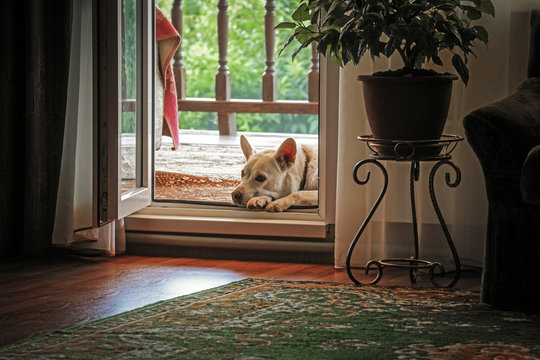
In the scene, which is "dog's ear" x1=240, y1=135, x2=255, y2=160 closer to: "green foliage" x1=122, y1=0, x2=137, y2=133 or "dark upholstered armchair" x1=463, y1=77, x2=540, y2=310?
"green foliage" x1=122, y1=0, x2=137, y2=133

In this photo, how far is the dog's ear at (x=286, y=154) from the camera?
3691mm

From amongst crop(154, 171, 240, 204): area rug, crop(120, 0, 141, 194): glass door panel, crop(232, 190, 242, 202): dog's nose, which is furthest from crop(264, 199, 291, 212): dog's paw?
crop(154, 171, 240, 204): area rug

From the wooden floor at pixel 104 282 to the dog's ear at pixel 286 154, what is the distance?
0.71m

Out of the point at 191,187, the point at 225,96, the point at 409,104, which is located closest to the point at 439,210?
the point at 409,104

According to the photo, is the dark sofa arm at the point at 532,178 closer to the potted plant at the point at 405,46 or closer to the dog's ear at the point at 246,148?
Answer: the potted plant at the point at 405,46

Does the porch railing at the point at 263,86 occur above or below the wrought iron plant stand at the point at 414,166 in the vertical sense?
above

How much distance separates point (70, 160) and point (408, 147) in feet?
4.32

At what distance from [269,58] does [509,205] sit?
3087 mm

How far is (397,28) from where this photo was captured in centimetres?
246

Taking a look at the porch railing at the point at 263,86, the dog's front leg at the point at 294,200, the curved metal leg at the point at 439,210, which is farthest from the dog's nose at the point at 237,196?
the porch railing at the point at 263,86

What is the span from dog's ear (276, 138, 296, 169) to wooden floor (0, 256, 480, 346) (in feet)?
2.32

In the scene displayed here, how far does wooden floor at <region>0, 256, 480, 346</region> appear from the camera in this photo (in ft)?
7.70

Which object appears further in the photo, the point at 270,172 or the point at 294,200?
the point at 270,172

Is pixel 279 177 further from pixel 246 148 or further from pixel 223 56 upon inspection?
pixel 223 56
